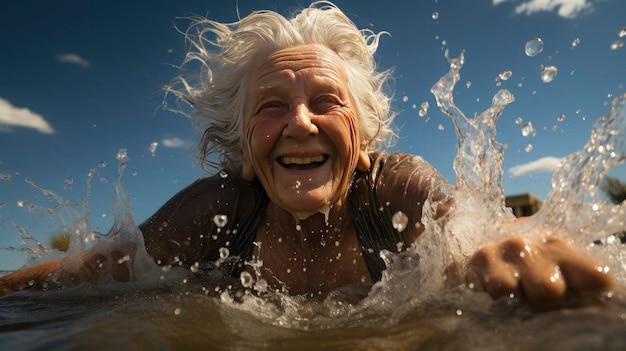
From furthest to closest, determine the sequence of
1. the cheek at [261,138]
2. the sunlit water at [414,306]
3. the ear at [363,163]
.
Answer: the ear at [363,163] < the cheek at [261,138] < the sunlit water at [414,306]

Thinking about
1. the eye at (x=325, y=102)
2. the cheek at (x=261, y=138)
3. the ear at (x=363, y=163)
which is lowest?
the ear at (x=363, y=163)

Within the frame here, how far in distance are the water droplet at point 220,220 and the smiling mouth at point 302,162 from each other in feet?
1.81

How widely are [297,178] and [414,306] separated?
1.08 m

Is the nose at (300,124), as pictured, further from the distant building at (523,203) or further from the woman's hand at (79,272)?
the distant building at (523,203)

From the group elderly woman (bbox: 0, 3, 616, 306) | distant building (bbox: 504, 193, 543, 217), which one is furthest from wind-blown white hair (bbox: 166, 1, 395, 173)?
distant building (bbox: 504, 193, 543, 217)

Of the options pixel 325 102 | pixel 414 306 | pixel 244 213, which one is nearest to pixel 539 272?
pixel 414 306

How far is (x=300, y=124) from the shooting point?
266 cm

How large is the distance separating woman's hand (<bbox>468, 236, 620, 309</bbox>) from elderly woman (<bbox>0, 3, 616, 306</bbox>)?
2.63 feet

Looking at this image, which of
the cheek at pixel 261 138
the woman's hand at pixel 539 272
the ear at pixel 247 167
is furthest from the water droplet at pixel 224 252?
the woman's hand at pixel 539 272

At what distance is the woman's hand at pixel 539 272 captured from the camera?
146 cm

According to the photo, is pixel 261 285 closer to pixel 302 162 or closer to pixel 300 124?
pixel 302 162

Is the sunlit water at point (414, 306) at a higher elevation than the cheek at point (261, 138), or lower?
lower

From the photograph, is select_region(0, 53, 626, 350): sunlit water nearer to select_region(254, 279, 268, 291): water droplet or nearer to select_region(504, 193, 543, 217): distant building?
select_region(254, 279, 268, 291): water droplet

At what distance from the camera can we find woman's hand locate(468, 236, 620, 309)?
4.78 feet
